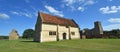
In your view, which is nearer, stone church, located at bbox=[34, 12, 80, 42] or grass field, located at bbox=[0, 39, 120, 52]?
grass field, located at bbox=[0, 39, 120, 52]

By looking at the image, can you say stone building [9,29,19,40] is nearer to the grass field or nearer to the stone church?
the stone church

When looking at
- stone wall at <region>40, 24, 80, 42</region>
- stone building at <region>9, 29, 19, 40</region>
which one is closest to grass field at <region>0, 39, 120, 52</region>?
stone wall at <region>40, 24, 80, 42</region>

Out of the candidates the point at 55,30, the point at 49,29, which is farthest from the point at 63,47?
the point at 55,30

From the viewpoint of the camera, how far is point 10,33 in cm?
7831

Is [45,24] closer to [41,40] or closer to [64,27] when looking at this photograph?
[41,40]

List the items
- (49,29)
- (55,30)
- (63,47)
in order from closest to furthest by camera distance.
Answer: (63,47) → (49,29) → (55,30)

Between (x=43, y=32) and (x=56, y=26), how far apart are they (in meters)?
6.04

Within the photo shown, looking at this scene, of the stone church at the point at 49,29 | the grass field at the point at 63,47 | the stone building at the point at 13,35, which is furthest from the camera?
the stone building at the point at 13,35

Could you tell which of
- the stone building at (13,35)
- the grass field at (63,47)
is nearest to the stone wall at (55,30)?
the grass field at (63,47)

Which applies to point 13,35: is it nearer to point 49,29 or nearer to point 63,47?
point 49,29

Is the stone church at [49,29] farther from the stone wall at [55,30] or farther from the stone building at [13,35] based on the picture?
the stone building at [13,35]

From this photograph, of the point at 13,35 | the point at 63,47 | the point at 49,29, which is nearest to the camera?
the point at 63,47

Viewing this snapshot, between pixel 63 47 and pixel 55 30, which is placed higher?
pixel 55 30

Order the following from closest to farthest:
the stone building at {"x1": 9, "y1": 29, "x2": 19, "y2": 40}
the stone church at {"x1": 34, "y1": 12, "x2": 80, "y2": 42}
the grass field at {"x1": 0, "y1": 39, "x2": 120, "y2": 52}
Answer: the grass field at {"x1": 0, "y1": 39, "x2": 120, "y2": 52}
the stone church at {"x1": 34, "y1": 12, "x2": 80, "y2": 42}
the stone building at {"x1": 9, "y1": 29, "x2": 19, "y2": 40}
